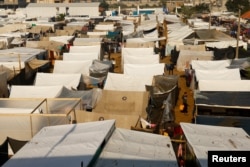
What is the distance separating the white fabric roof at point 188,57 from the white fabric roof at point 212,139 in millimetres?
13703

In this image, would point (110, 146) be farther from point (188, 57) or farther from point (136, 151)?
point (188, 57)

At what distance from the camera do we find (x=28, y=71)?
61.5 feet

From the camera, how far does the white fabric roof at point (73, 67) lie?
19.1 meters

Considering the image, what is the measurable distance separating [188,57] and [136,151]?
1597cm

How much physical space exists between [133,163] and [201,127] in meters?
3.04

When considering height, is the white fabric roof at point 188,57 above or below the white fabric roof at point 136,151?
below

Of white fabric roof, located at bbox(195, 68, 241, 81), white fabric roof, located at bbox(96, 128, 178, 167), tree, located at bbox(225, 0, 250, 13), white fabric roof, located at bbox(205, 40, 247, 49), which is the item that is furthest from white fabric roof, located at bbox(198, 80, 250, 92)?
tree, located at bbox(225, 0, 250, 13)

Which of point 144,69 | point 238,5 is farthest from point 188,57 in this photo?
point 238,5

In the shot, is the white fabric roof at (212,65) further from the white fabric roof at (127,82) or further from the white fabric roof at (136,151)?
the white fabric roof at (136,151)

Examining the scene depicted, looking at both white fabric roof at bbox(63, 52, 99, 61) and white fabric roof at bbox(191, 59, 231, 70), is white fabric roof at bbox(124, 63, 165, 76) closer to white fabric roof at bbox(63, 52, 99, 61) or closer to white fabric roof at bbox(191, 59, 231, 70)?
white fabric roof at bbox(191, 59, 231, 70)

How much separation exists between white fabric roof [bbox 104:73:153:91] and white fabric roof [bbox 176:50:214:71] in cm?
792

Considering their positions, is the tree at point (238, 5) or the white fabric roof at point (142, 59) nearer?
the white fabric roof at point (142, 59)

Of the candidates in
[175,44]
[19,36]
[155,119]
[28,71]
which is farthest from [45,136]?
[19,36]

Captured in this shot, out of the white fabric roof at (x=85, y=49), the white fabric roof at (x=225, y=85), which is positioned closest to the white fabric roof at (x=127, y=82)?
the white fabric roof at (x=225, y=85)
